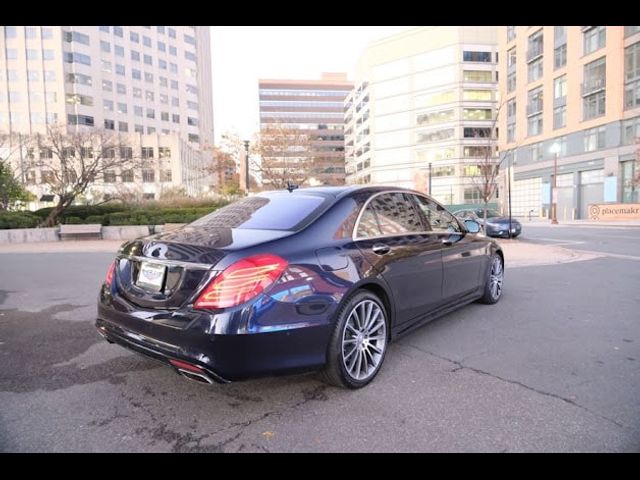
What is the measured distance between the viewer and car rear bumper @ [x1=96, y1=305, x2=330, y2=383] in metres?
2.55

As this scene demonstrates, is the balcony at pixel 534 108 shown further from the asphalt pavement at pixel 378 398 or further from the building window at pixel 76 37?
the building window at pixel 76 37

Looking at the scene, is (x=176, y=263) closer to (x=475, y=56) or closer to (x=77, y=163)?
(x=77, y=163)

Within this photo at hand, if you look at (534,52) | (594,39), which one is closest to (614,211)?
(594,39)

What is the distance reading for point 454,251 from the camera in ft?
14.7

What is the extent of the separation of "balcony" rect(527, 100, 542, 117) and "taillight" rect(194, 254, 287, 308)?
49.8m

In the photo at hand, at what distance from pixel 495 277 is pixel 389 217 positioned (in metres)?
2.73

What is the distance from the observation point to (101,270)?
30.5ft

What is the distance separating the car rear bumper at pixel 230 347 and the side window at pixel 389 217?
1.04 m

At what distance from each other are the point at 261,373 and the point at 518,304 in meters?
4.44

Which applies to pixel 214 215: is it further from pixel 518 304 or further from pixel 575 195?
pixel 575 195

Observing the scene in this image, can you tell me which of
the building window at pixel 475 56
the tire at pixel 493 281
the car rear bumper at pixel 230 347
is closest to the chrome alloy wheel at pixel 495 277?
the tire at pixel 493 281

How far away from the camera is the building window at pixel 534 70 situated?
145ft

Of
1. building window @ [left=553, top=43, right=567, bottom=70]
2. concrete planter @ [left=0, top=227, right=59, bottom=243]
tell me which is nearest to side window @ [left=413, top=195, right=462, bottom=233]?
concrete planter @ [left=0, top=227, right=59, bottom=243]

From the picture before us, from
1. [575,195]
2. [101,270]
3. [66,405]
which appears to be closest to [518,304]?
[66,405]
